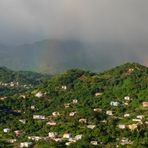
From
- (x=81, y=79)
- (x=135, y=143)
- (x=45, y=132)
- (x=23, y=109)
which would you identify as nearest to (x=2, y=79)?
(x=81, y=79)

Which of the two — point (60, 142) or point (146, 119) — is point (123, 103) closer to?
point (146, 119)

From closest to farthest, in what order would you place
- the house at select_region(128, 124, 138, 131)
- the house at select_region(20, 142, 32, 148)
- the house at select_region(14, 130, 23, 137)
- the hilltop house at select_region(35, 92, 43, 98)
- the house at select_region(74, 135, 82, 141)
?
1. the house at select_region(20, 142, 32, 148)
2. the house at select_region(74, 135, 82, 141)
3. the house at select_region(128, 124, 138, 131)
4. the house at select_region(14, 130, 23, 137)
5. the hilltop house at select_region(35, 92, 43, 98)

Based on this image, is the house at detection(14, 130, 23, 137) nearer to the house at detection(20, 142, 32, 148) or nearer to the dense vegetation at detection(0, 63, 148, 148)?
the dense vegetation at detection(0, 63, 148, 148)

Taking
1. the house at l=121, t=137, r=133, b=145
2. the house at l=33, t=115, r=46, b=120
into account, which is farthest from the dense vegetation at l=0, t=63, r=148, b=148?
the house at l=33, t=115, r=46, b=120

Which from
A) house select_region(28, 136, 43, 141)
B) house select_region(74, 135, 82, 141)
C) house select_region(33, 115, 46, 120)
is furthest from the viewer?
house select_region(33, 115, 46, 120)

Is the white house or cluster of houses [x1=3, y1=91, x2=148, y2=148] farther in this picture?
the white house

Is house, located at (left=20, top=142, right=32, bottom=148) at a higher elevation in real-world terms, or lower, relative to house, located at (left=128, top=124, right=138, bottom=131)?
lower

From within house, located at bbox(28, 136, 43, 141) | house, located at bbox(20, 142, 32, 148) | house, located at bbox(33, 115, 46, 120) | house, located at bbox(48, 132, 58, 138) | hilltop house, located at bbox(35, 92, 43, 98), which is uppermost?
hilltop house, located at bbox(35, 92, 43, 98)

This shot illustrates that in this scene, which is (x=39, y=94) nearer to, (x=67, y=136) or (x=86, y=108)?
(x=86, y=108)

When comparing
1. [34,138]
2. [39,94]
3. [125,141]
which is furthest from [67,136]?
[39,94]
